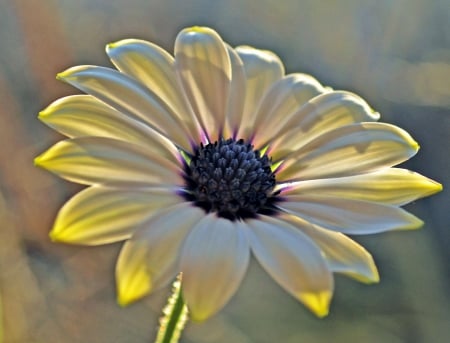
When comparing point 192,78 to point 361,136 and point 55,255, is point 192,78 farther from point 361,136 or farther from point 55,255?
point 55,255

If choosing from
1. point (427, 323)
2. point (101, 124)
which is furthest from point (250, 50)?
point (427, 323)

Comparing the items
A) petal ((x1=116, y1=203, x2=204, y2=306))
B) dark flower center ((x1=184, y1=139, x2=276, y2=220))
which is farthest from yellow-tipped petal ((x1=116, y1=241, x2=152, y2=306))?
dark flower center ((x1=184, y1=139, x2=276, y2=220))

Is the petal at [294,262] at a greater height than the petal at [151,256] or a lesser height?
lesser

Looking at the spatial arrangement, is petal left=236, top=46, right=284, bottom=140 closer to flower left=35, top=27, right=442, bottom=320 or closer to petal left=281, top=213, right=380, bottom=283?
flower left=35, top=27, right=442, bottom=320

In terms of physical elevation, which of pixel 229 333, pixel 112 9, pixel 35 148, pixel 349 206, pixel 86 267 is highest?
pixel 349 206

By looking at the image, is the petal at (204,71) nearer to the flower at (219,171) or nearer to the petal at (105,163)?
the flower at (219,171)

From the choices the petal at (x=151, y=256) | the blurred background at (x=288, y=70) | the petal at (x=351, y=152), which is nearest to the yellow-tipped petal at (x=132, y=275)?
the petal at (x=151, y=256)
